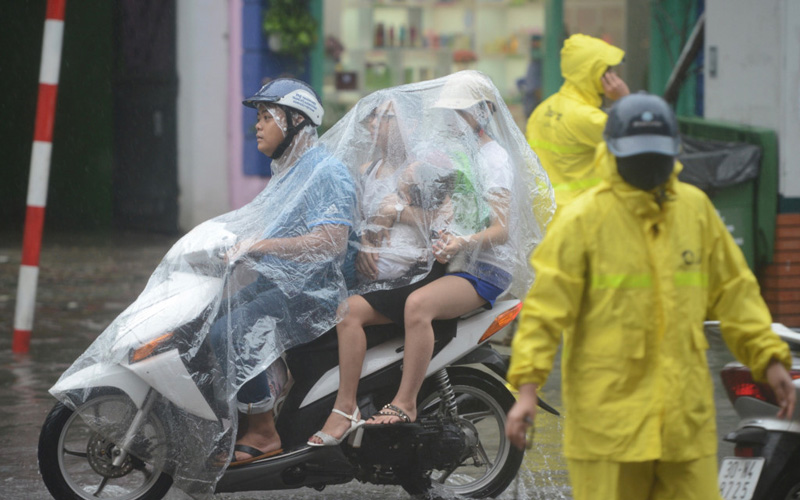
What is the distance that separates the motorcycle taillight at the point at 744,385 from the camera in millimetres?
3887

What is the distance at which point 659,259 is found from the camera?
126 inches

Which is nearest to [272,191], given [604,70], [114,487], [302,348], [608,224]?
[302,348]

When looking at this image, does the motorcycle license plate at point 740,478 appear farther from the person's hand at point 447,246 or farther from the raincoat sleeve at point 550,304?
the person's hand at point 447,246

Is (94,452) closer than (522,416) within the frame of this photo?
No

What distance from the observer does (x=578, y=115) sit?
7.20 metres

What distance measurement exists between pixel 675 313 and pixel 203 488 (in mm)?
2119

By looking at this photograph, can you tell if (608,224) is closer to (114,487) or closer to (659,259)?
(659,259)

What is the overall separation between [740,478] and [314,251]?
1.79 m

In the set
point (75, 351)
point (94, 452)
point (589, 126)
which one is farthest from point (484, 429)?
point (75, 351)

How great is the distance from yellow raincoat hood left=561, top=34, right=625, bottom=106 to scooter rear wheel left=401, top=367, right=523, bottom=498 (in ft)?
9.40

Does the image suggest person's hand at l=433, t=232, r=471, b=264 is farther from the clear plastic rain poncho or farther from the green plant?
the green plant

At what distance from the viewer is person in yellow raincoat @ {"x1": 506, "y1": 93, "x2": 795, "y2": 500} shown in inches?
124

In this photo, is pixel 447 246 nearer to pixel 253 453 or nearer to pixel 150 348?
pixel 253 453

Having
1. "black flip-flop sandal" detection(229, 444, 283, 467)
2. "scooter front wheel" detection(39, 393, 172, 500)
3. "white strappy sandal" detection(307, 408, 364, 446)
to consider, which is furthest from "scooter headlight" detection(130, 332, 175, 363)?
"white strappy sandal" detection(307, 408, 364, 446)
